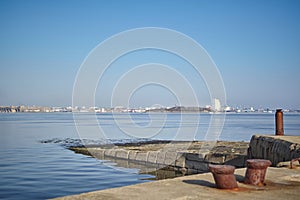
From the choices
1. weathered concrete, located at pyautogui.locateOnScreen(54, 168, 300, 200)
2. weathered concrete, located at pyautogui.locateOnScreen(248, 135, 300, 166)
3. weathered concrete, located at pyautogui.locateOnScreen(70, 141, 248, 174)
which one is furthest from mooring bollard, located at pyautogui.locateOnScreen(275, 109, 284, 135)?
weathered concrete, located at pyautogui.locateOnScreen(54, 168, 300, 200)

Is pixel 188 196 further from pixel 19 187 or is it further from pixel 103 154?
pixel 103 154

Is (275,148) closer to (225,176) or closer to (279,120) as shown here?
(279,120)

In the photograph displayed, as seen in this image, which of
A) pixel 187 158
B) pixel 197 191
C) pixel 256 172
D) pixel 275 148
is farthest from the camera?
pixel 187 158

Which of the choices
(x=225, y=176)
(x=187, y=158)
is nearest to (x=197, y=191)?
(x=225, y=176)

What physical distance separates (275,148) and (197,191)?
26.9 ft

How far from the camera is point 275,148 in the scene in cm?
1334

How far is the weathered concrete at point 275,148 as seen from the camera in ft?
38.5

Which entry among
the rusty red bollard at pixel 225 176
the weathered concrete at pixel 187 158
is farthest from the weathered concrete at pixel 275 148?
the rusty red bollard at pixel 225 176

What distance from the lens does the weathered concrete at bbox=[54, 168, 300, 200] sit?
5.75 metres

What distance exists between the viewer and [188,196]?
5758mm

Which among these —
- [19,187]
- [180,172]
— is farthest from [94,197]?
[180,172]

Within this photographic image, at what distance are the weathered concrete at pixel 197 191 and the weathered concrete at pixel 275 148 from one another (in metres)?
4.60

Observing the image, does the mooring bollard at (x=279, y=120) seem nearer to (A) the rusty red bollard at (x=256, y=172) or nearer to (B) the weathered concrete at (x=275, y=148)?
(B) the weathered concrete at (x=275, y=148)

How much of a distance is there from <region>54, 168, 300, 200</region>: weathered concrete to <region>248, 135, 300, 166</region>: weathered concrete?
4.60 m
